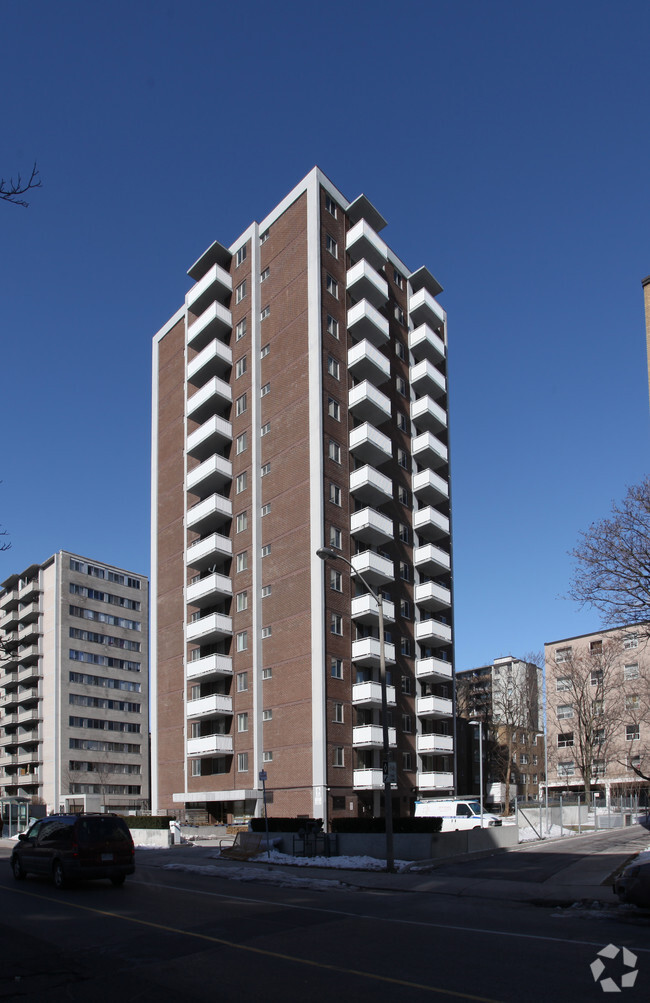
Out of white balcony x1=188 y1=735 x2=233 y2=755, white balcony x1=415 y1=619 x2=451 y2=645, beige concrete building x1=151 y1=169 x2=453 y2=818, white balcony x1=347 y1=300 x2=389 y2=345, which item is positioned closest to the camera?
beige concrete building x1=151 y1=169 x2=453 y2=818

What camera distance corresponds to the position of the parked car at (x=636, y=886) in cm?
1428

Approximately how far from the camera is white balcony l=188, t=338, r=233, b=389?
55531mm

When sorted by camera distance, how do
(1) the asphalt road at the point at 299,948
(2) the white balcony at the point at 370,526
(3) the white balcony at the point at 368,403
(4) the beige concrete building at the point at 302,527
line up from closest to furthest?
1. (1) the asphalt road at the point at 299,948
2. (4) the beige concrete building at the point at 302,527
3. (2) the white balcony at the point at 370,526
4. (3) the white balcony at the point at 368,403

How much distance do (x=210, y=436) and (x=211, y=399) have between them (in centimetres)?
257

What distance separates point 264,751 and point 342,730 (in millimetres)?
4808

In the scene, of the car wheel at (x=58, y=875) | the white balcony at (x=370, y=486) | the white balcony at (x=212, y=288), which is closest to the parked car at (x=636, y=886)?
the car wheel at (x=58, y=875)

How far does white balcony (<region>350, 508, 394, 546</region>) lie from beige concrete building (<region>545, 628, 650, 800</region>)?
83.9 feet

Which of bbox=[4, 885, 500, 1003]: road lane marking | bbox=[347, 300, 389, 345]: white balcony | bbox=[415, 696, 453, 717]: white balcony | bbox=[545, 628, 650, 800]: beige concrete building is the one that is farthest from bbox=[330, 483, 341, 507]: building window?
bbox=[4, 885, 500, 1003]: road lane marking

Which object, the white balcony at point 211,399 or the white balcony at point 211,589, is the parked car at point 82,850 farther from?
the white balcony at point 211,399

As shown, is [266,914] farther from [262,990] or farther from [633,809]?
[633,809]

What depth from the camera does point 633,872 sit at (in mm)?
14867

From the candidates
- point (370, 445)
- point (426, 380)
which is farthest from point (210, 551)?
point (426, 380)

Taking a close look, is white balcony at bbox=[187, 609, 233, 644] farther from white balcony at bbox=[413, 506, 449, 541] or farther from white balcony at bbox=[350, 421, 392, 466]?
white balcony at bbox=[413, 506, 449, 541]

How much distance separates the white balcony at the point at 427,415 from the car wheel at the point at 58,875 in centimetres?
4324
